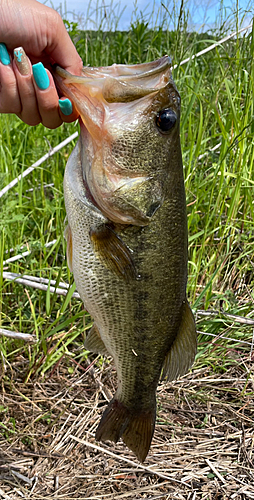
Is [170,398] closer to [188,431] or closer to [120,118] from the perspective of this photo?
[188,431]

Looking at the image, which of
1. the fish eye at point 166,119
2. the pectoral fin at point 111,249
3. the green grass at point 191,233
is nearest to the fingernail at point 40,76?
the fish eye at point 166,119

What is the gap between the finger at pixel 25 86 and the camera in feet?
4.48

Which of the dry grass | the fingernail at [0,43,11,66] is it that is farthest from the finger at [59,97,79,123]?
the dry grass

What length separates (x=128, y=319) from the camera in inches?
59.1

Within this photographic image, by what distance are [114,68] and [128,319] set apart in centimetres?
84

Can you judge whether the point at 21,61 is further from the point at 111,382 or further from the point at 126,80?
the point at 111,382

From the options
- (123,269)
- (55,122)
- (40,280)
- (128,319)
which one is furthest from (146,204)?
(40,280)

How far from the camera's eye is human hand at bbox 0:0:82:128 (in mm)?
1420

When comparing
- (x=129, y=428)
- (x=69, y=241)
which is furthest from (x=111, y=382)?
(x=69, y=241)

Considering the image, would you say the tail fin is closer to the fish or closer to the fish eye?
the fish

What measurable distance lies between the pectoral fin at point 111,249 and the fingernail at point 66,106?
429mm

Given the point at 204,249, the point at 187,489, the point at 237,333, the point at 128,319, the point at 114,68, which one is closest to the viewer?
the point at 114,68

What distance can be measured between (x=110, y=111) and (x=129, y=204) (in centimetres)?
29

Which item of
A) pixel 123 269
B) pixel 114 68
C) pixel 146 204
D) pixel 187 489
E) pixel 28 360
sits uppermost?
pixel 114 68
